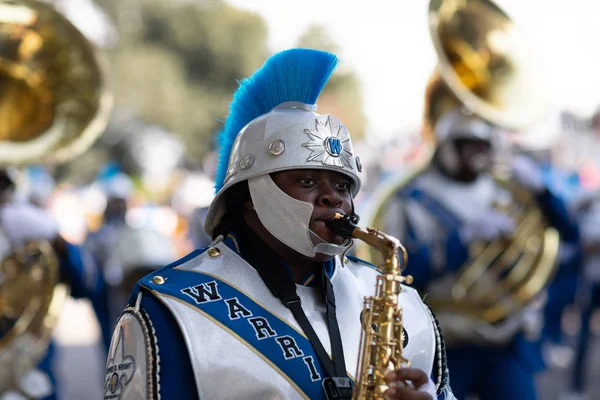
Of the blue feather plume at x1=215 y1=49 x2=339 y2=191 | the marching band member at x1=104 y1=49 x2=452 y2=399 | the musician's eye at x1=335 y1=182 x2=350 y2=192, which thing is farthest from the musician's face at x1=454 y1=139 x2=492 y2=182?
the musician's eye at x1=335 y1=182 x2=350 y2=192

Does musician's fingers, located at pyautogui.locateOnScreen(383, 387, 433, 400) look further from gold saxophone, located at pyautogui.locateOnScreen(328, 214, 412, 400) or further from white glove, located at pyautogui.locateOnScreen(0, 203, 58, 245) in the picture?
white glove, located at pyautogui.locateOnScreen(0, 203, 58, 245)

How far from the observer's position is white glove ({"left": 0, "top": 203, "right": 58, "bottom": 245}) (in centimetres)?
496

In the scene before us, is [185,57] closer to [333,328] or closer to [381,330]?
[333,328]

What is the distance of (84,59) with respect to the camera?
5.50 metres

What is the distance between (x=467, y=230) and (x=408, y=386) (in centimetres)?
327

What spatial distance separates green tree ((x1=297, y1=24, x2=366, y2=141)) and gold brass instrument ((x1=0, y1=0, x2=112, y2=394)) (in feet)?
124

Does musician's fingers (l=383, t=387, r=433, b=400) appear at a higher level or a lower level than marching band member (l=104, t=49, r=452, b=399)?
lower

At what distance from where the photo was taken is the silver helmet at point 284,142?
2.63 m

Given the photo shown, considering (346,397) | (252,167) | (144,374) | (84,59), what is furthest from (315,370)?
(84,59)

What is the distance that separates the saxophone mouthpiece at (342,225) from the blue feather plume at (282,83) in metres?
0.43

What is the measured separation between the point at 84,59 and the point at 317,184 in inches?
127

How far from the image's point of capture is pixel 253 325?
2486 mm

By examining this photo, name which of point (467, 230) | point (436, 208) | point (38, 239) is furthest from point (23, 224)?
point (467, 230)

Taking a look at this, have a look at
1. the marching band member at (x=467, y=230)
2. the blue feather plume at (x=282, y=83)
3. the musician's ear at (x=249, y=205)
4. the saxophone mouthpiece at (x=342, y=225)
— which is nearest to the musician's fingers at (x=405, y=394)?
the saxophone mouthpiece at (x=342, y=225)
